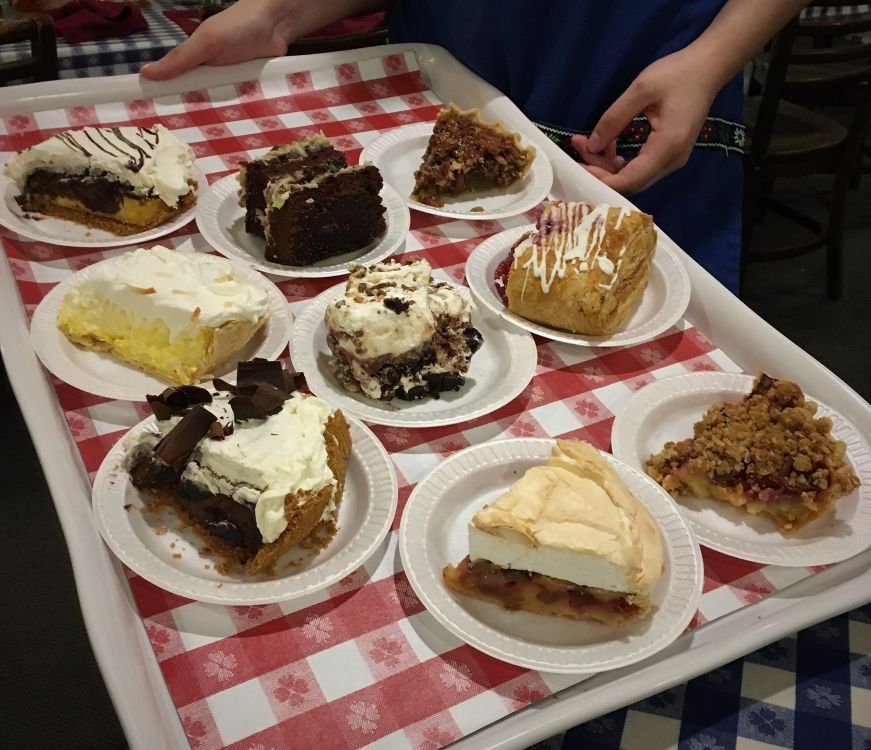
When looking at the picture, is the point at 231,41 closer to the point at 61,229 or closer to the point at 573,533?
the point at 61,229

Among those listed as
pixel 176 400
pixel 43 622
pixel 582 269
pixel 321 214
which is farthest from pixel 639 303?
pixel 43 622

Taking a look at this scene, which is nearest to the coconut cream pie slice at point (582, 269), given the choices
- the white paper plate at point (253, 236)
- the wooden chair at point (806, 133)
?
the white paper plate at point (253, 236)

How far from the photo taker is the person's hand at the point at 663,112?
86.0 inches

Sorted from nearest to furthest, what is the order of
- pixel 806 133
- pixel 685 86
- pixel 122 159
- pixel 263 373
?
pixel 263 373 → pixel 122 159 → pixel 685 86 → pixel 806 133

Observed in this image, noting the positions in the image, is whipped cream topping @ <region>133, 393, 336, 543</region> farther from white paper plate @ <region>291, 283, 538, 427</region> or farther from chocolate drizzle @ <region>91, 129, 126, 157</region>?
chocolate drizzle @ <region>91, 129, 126, 157</region>

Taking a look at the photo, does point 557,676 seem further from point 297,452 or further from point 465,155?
point 465,155

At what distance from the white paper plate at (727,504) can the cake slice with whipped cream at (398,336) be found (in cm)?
38

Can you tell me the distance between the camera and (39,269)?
1870mm

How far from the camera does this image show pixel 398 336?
163cm

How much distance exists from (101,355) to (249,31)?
138 cm

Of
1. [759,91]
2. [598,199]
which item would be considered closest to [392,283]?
[598,199]

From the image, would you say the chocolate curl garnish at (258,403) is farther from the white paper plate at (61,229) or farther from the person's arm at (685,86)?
the person's arm at (685,86)

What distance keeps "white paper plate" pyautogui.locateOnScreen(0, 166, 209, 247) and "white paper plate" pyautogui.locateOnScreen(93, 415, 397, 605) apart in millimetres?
711

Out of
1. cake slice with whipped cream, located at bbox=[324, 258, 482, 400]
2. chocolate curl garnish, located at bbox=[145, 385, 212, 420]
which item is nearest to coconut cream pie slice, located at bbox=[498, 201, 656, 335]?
cake slice with whipped cream, located at bbox=[324, 258, 482, 400]
